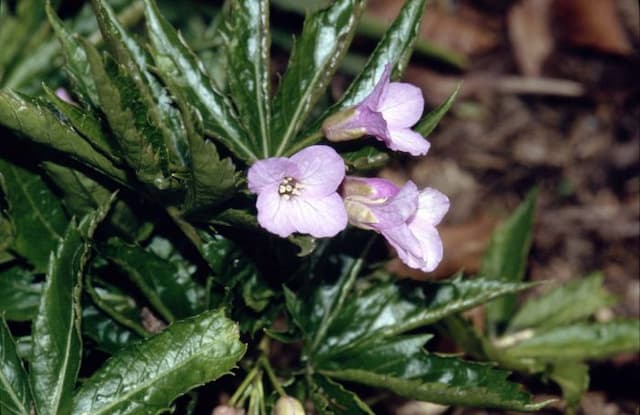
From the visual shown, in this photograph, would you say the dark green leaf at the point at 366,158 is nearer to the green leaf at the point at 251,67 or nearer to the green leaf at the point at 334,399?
the green leaf at the point at 251,67

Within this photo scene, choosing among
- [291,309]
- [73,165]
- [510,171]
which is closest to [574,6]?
[510,171]

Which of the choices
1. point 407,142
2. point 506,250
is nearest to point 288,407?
point 407,142

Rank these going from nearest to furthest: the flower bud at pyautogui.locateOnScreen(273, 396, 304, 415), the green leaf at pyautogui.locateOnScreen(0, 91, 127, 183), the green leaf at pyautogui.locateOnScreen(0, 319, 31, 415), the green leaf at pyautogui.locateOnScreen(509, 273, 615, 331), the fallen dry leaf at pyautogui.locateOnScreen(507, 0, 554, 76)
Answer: the green leaf at pyautogui.locateOnScreen(0, 91, 127, 183)
the green leaf at pyautogui.locateOnScreen(0, 319, 31, 415)
the flower bud at pyautogui.locateOnScreen(273, 396, 304, 415)
the green leaf at pyautogui.locateOnScreen(509, 273, 615, 331)
the fallen dry leaf at pyautogui.locateOnScreen(507, 0, 554, 76)

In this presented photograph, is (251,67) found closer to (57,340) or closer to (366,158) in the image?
(366,158)

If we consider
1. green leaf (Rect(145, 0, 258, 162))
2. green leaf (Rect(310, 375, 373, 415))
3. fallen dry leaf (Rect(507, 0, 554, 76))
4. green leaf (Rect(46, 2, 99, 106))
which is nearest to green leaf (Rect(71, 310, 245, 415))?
green leaf (Rect(310, 375, 373, 415))

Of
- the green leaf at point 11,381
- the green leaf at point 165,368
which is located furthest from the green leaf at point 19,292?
the green leaf at point 165,368

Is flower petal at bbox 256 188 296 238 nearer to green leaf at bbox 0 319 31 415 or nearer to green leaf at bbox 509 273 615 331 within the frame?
green leaf at bbox 0 319 31 415
